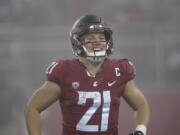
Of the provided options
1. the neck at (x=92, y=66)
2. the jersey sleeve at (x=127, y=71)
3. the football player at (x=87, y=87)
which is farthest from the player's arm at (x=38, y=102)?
the jersey sleeve at (x=127, y=71)

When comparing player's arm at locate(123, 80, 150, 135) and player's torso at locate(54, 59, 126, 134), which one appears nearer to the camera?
player's torso at locate(54, 59, 126, 134)

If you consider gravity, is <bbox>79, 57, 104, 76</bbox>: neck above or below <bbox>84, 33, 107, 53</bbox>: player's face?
below

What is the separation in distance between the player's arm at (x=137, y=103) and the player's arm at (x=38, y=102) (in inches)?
12.4

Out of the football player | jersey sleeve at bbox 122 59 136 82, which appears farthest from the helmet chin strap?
jersey sleeve at bbox 122 59 136 82

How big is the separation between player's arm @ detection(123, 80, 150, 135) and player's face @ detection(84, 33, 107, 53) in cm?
22

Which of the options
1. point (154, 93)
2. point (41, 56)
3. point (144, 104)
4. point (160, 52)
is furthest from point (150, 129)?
point (144, 104)

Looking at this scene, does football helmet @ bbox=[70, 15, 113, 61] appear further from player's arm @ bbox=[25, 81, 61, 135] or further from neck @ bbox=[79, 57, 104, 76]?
player's arm @ bbox=[25, 81, 61, 135]

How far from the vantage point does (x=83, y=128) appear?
127 inches

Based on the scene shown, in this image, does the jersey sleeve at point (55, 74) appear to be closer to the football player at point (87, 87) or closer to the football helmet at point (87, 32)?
the football player at point (87, 87)

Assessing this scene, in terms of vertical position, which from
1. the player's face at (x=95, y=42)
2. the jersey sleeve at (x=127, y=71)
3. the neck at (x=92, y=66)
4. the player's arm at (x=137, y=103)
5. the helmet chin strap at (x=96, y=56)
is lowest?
the player's arm at (x=137, y=103)

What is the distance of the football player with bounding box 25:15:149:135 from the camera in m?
3.22

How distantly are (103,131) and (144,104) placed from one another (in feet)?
0.86

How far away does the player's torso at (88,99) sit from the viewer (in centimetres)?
322

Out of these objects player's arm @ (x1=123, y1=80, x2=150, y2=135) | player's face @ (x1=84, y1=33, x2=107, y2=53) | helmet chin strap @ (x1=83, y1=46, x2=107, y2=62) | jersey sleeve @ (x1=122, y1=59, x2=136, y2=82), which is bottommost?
player's arm @ (x1=123, y1=80, x2=150, y2=135)
